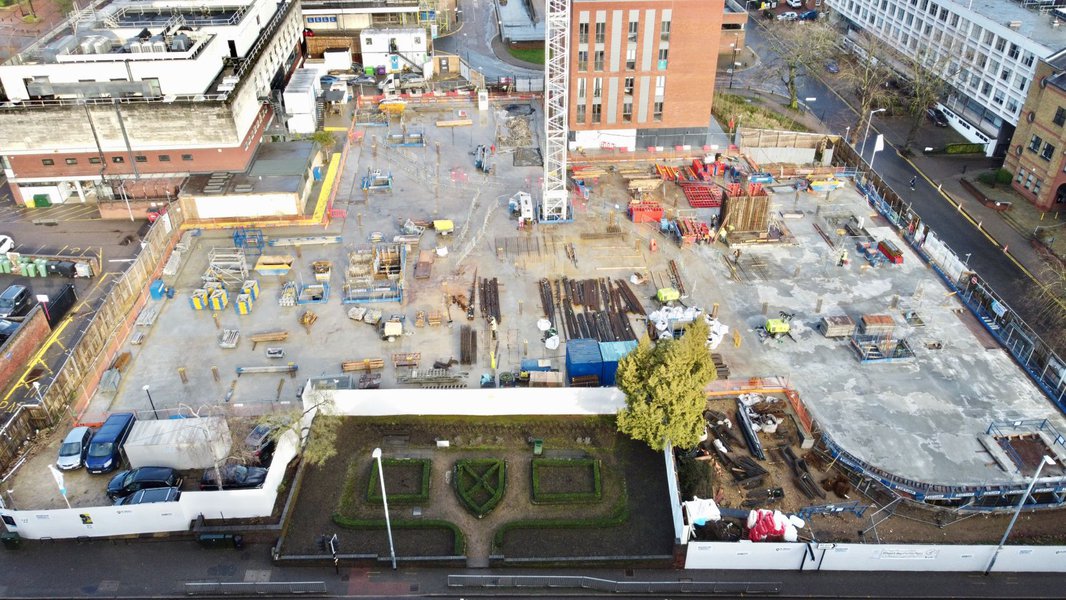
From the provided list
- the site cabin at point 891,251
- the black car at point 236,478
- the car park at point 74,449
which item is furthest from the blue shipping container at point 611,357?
the car park at point 74,449

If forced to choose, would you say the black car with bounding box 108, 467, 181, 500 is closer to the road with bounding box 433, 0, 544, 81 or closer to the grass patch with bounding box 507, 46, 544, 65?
the road with bounding box 433, 0, 544, 81

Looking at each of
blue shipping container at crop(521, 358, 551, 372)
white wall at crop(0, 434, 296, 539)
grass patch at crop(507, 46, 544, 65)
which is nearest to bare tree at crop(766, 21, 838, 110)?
grass patch at crop(507, 46, 544, 65)

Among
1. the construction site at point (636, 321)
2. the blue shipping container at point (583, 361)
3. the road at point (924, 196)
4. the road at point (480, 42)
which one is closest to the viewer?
the construction site at point (636, 321)

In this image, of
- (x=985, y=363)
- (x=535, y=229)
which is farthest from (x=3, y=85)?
(x=985, y=363)

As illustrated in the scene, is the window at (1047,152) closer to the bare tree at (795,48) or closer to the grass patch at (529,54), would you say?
the bare tree at (795,48)

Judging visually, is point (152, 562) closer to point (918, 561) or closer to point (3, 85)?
point (918, 561)
